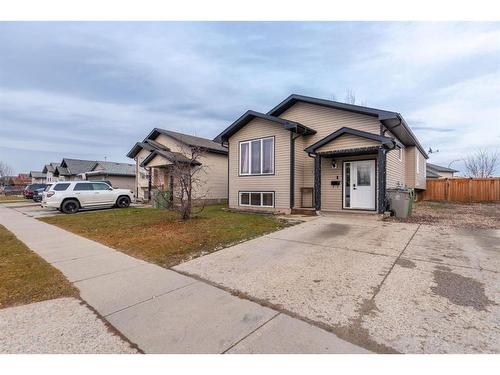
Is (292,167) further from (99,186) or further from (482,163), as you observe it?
(482,163)

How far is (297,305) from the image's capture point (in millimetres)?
3334

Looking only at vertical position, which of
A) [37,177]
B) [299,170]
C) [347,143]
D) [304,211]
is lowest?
[304,211]

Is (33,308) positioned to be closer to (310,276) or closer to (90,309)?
(90,309)

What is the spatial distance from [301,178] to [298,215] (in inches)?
86.4

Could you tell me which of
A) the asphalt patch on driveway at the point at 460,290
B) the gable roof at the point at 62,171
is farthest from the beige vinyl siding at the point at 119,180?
the asphalt patch on driveway at the point at 460,290

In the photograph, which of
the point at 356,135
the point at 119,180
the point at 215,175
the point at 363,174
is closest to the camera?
the point at 356,135

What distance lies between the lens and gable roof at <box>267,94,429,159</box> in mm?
10648

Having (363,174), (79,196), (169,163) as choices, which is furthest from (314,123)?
(79,196)

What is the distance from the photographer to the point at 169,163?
1800 cm

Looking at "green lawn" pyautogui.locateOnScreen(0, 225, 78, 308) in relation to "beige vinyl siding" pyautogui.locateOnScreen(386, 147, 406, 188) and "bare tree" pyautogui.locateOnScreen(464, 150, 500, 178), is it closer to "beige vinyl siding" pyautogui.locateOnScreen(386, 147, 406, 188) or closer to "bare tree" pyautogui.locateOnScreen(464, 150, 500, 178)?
"beige vinyl siding" pyautogui.locateOnScreen(386, 147, 406, 188)

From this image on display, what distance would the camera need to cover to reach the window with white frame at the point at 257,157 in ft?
43.1

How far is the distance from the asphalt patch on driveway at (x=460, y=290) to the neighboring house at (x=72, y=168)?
46.6m

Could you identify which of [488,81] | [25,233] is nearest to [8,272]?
[25,233]

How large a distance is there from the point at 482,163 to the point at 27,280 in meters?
57.2
